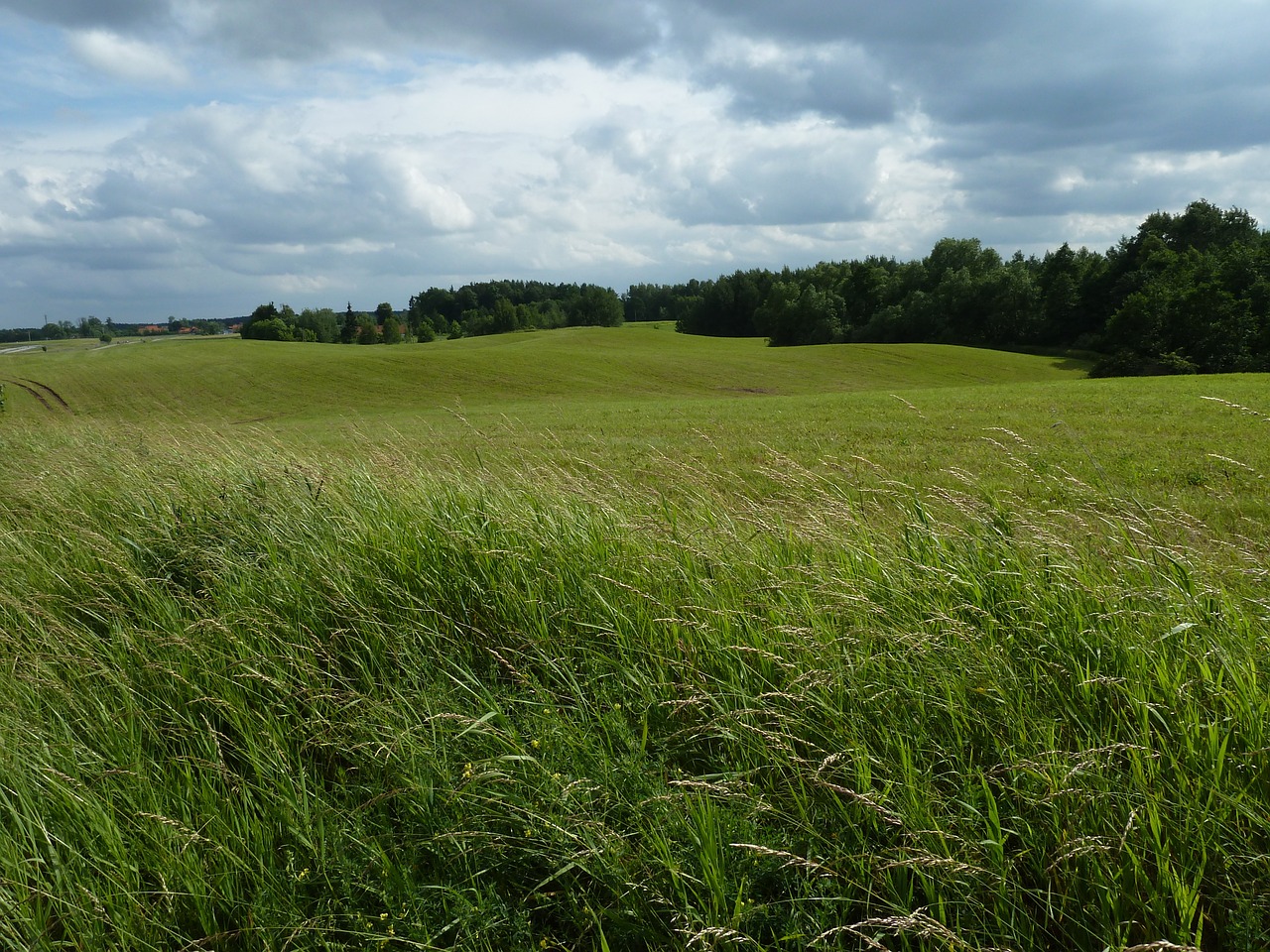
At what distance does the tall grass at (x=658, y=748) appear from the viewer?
263 cm

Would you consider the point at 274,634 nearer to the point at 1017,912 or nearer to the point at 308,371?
the point at 1017,912

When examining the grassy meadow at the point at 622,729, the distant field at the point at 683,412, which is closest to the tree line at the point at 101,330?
the distant field at the point at 683,412

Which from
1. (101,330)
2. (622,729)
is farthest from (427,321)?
(622,729)

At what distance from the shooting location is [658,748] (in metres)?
3.46

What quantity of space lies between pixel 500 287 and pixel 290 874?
205 metres

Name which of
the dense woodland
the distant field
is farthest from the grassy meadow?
the dense woodland

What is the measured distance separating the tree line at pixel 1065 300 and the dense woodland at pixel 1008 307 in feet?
0.54

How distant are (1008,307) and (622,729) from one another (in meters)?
105

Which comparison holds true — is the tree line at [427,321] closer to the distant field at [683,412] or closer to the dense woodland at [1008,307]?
the dense woodland at [1008,307]

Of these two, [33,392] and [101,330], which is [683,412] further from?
[101,330]

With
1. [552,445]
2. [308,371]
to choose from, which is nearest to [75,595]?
[552,445]


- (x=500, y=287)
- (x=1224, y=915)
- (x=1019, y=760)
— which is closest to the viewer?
(x=1224, y=915)

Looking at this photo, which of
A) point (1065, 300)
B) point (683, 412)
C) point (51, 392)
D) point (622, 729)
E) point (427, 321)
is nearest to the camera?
point (622, 729)

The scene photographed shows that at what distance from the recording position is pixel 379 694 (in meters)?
4.18
